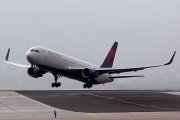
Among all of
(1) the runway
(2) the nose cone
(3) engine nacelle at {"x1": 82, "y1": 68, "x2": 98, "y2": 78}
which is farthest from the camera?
(3) engine nacelle at {"x1": 82, "y1": 68, "x2": 98, "y2": 78}

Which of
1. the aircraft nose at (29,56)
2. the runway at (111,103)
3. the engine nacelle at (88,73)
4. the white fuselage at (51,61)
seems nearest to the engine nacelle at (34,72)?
the white fuselage at (51,61)

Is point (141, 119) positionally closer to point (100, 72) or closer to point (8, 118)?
point (8, 118)

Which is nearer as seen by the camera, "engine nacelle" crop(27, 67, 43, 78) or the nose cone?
the nose cone

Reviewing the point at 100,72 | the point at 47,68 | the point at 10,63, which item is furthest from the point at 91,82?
the point at 10,63

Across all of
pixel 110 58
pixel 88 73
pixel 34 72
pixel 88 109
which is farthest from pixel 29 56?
pixel 110 58

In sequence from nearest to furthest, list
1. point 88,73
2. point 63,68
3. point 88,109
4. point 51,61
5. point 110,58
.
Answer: point 88,109
point 51,61
point 63,68
point 88,73
point 110,58

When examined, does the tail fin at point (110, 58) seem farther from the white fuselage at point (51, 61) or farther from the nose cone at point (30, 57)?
the nose cone at point (30, 57)

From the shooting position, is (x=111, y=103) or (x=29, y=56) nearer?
(x=111, y=103)

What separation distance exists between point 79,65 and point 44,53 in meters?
10.00

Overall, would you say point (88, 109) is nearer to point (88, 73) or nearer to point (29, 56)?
point (29, 56)

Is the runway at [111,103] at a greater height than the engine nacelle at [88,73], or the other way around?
the engine nacelle at [88,73]

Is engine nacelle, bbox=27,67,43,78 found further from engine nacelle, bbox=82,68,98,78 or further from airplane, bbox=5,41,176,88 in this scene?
engine nacelle, bbox=82,68,98,78

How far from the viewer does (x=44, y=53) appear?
233 feet

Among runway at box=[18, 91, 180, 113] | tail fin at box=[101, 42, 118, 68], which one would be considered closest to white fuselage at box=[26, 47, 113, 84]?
runway at box=[18, 91, 180, 113]
